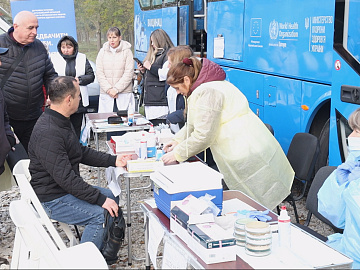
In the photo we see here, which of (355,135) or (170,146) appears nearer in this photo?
(355,135)

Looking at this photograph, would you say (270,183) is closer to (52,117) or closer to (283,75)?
(52,117)

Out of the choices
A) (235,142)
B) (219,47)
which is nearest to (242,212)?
(235,142)

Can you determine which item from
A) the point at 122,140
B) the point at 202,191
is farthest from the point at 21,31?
the point at 202,191

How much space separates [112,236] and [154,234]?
3.40 feet

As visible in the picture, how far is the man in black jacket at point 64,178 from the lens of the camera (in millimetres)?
3934

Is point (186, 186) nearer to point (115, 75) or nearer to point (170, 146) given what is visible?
point (170, 146)

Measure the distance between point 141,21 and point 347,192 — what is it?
32.3 ft

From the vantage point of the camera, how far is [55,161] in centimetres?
390

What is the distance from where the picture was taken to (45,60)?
5.74 metres

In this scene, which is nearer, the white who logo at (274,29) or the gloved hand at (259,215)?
the gloved hand at (259,215)

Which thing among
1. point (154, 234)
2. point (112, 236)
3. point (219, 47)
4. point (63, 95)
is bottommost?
point (112, 236)

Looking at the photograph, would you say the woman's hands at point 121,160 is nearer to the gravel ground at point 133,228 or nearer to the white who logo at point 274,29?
the gravel ground at point 133,228

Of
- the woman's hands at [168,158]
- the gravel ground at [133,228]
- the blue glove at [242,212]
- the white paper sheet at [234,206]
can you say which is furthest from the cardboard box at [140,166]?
the blue glove at [242,212]

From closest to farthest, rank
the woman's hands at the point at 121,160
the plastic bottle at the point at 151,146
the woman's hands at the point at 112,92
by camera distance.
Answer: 1. the woman's hands at the point at 121,160
2. the plastic bottle at the point at 151,146
3. the woman's hands at the point at 112,92
